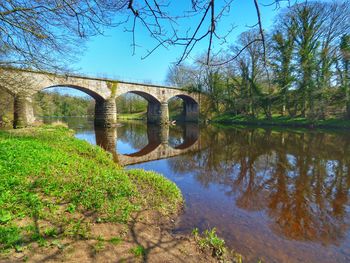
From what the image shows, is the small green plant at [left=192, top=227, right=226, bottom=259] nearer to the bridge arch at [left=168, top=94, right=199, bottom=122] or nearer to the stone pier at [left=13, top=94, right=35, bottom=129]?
the stone pier at [left=13, top=94, right=35, bottom=129]

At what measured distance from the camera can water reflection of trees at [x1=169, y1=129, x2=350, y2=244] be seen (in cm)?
355

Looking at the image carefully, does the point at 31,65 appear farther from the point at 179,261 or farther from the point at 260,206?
the point at 260,206

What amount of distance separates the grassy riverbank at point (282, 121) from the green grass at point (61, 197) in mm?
21299

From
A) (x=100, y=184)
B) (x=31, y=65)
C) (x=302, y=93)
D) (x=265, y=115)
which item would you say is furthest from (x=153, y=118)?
(x=100, y=184)

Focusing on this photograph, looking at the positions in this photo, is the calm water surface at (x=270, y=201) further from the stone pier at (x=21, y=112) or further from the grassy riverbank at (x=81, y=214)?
the stone pier at (x=21, y=112)

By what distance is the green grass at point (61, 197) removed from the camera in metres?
2.44

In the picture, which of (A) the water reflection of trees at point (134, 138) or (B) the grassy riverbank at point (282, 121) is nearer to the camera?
(A) the water reflection of trees at point (134, 138)

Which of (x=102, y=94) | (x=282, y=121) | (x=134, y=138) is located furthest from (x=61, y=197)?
(x=282, y=121)

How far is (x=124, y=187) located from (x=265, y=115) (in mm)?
27027

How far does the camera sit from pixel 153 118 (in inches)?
1256

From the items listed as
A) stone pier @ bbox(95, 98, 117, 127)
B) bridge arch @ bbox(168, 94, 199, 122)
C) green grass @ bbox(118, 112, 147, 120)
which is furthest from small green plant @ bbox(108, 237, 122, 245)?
green grass @ bbox(118, 112, 147, 120)

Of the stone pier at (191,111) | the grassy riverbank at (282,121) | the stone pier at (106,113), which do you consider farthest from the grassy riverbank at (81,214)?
the stone pier at (191,111)

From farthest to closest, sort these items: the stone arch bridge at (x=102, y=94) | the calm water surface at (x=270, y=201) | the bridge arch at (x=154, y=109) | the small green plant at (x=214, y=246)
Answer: the bridge arch at (x=154, y=109) < the stone arch bridge at (x=102, y=94) < the calm water surface at (x=270, y=201) < the small green plant at (x=214, y=246)

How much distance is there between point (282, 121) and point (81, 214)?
24.7 metres
